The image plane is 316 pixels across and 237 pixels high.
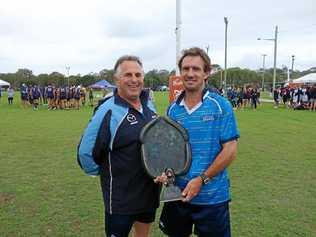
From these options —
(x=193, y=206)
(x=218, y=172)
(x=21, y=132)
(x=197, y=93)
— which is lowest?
(x=21, y=132)

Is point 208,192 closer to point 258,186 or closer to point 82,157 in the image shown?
point 82,157

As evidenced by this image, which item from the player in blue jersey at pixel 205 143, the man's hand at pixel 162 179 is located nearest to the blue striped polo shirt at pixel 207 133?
the player in blue jersey at pixel 205 143

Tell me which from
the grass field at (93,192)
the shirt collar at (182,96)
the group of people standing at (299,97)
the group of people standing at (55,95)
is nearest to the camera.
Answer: the shirt collar at (182,96)

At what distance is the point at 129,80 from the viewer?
3.57 meters

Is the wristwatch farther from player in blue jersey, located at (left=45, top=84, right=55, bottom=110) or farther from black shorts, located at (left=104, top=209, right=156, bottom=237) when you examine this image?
player in blue jersey, located at (left=45, top=84, right=55, bottom=110)

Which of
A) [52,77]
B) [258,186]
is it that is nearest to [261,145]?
[258,186]

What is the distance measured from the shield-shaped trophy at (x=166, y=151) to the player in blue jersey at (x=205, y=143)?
92 mm

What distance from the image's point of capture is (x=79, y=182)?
27.4 feet

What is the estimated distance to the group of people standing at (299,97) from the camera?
30898 millimetres

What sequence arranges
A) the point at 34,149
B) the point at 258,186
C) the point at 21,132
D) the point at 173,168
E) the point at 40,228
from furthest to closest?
the point at 21,132, the point at 34,149, the point at 258,186, the point at 40,228, the point at 173,168

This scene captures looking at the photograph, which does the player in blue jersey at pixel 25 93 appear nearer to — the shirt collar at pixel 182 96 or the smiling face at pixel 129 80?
the smiling face at pixel 129 80

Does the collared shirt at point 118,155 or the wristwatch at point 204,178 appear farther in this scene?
the collared shirt at point 118,155

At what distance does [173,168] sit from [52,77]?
97.0 m

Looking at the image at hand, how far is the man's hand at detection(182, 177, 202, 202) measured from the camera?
3.34m
